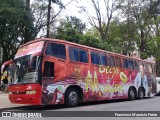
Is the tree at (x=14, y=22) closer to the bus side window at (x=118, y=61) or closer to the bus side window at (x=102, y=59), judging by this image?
the bus side window at (x=118, y=61)

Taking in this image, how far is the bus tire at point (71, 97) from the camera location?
1392 cm

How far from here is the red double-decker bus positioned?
1266 centimetres

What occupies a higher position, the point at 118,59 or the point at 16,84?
the point at 118,59

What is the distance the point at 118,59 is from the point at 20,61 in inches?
273

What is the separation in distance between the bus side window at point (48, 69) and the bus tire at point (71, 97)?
4.88ft

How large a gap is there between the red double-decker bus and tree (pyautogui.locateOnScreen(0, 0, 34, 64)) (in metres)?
12.5

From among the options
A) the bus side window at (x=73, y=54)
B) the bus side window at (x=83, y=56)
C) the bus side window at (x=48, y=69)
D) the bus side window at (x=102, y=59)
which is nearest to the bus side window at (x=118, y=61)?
the bus side window at (x=102, y=59)

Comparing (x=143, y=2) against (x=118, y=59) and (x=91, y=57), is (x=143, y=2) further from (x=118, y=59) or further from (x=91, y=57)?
(x=91, y=57)

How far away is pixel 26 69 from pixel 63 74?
70.3 inches

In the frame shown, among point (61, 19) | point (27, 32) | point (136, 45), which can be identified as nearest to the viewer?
point (27, 32)

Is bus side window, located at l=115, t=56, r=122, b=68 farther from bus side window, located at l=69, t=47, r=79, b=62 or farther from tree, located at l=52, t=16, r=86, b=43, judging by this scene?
tree, located at l=52, t=16, r=86, b=43

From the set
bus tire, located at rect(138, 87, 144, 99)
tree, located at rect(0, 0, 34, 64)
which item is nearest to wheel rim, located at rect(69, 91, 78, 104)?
bus tire, located at rect(138, 87, 144, 99)

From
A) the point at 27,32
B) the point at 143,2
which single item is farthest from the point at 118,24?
the point at 27,32

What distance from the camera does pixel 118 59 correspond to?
18.2m
